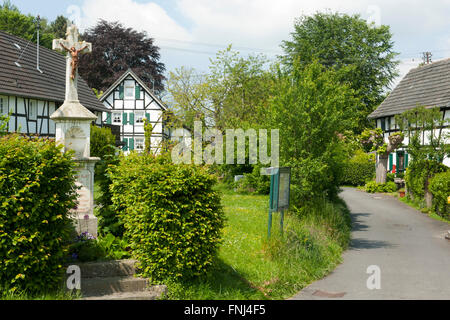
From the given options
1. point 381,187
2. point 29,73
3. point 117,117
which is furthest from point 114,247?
point 117,117

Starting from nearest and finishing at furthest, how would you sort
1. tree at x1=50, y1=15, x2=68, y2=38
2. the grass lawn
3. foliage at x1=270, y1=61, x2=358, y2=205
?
the grass lawn → foliage at x1=270, y1=61, x2=358, y2=205 → tree at x1=50, y1=15, x2=68, y2=38

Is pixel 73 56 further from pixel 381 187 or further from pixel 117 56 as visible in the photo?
pixel 117 56

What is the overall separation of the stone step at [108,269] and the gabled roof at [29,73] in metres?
19.7

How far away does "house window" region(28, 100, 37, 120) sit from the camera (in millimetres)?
26547

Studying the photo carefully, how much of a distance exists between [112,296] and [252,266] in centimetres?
306

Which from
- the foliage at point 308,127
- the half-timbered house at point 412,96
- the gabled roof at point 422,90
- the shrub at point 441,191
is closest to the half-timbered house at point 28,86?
the foliage at point 308,127

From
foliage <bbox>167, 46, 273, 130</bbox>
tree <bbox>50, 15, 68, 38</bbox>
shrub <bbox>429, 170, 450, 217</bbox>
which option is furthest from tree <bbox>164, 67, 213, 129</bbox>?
tree <bbox>50, 15, 68, 38</bbox>

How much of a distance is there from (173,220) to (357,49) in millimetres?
43780

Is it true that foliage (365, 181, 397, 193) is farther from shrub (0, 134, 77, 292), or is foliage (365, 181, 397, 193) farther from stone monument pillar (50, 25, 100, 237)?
shrub (0, 134, 77, 292)

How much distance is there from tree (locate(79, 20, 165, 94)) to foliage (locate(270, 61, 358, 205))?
35.3 m

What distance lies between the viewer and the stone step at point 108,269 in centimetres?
715

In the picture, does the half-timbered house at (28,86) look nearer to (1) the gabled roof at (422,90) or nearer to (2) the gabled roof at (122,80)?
(2) the gabled roof at (122,80)

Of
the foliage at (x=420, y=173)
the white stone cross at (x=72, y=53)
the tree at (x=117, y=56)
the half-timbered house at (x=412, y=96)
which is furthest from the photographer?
the tree at (x=117, y=56)
